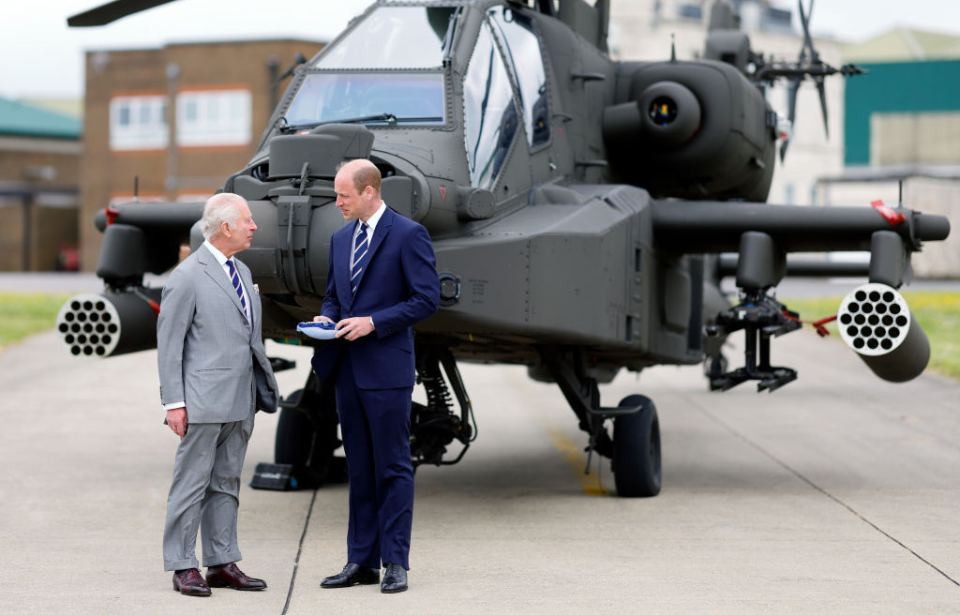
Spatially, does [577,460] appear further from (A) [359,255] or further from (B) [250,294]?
(B) [250,294]

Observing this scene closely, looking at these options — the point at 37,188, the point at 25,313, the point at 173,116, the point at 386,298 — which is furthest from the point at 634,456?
the point at 37,188

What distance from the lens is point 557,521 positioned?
331 inches

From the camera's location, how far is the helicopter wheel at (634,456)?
9234mm

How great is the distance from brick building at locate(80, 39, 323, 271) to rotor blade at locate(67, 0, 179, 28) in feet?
127

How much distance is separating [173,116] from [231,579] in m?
44.9

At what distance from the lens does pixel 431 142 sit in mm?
7773

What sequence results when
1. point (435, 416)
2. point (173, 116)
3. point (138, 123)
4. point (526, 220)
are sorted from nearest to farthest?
1. point (526, 220)
2. point (435, 416)
3. point (173, 116)
4. point (138, 123)

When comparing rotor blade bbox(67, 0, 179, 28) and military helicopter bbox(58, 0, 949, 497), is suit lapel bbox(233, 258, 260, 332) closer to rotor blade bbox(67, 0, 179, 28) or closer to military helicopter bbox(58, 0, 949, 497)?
military helicopter bbox(58, 0, 949, 497)

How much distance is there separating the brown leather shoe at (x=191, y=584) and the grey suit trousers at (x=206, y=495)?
43 millimetres

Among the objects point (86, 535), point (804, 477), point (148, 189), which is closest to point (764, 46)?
point (148, 189)

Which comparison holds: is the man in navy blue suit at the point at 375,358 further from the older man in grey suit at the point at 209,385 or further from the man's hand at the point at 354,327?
the older man in grey suit at the point at 209,385

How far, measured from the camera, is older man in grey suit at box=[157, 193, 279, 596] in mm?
6082

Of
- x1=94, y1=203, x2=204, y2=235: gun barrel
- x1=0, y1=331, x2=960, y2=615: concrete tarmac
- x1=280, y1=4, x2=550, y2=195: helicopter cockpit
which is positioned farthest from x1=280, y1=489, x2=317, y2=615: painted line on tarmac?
x1=280, y1=4, x2=550, y2=195: helicopter cockpit

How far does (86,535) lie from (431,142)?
10.1 ft
